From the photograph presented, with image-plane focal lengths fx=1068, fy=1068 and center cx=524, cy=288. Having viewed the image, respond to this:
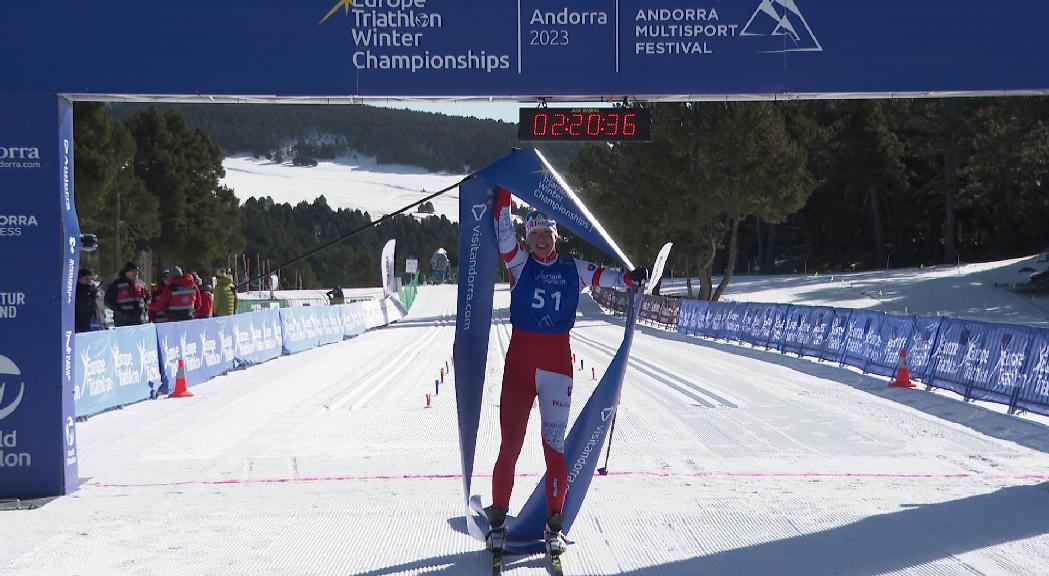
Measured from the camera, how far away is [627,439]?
11.7 meters

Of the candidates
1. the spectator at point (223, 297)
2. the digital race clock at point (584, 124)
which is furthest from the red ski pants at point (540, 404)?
the spectator at point (223, 297)

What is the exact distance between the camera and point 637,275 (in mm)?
6605

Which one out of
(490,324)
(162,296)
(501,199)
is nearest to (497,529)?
(490,324)

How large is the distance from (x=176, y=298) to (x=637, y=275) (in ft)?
45.5

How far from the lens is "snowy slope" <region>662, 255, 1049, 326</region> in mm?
Answer: 44750

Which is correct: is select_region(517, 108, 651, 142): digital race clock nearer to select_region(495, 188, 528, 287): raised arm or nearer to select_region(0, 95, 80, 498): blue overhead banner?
select_region(495, 188, 528, 287): raised arm

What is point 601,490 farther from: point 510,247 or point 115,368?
point 115,368

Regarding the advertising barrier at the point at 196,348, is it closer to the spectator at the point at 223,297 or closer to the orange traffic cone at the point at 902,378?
the spectator at the point at 223,297

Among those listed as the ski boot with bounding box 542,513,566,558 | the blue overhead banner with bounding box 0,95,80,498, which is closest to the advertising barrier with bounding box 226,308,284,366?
the blue overhead banner with bounding box 0,95,80,498

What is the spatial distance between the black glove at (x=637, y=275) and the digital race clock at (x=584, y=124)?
10.0ft

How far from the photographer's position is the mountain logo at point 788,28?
28.1 ft

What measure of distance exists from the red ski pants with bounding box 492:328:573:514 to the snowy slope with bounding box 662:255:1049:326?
37.2 m

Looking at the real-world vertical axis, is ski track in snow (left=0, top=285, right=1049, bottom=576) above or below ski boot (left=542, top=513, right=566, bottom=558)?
below

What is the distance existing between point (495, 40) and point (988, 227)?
76603 mm
